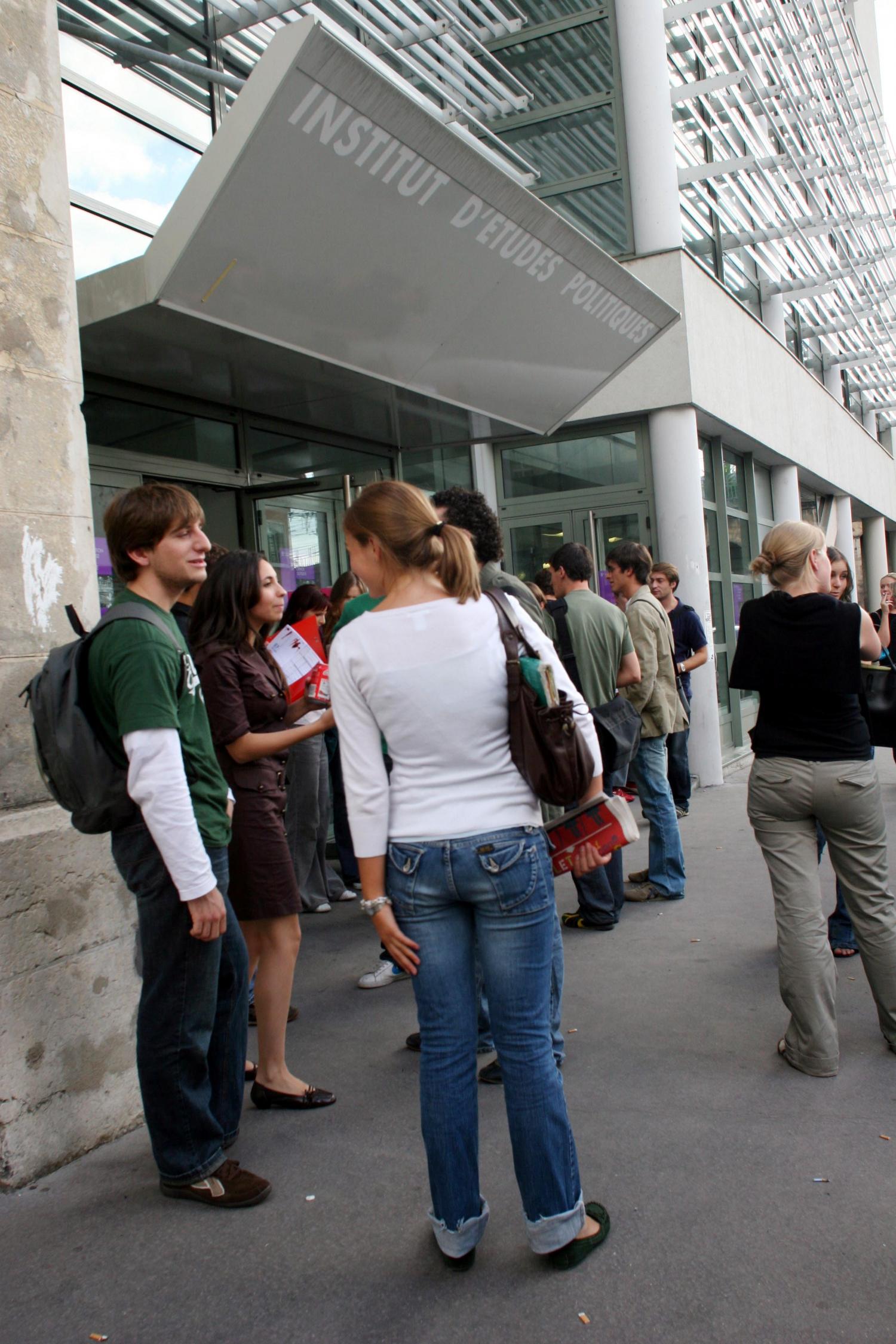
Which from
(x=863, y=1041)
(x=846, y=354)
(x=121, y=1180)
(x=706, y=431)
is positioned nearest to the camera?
(x=121, y=1180)

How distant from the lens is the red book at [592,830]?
8.36ft

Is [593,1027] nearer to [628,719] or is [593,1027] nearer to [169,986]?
[628,719]

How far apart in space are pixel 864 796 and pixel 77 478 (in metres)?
2.82

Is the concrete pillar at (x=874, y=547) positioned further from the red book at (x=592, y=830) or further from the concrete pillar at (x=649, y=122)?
the red book at (x=592, y=830)

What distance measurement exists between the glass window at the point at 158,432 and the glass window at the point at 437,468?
2.12m

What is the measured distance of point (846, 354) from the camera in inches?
770

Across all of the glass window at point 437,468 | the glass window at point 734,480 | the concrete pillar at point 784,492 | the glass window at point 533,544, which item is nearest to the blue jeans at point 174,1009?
the glass window at point 437,468

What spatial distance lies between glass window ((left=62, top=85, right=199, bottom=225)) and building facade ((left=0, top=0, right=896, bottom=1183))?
18 mm

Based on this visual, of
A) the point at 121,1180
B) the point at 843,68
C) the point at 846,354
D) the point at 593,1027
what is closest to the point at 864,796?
the point at 593,1027

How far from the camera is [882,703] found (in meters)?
Answer: 5.36

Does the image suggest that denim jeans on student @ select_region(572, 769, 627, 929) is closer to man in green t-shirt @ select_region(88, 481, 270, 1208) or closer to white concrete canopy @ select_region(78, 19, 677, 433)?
man in green t-shirt @ select_region(88, 481, 270, 1208)

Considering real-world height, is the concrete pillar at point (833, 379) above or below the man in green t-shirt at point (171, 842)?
above

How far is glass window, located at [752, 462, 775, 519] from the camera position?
1330 centimetres

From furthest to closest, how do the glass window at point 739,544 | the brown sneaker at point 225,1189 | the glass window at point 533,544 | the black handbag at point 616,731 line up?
the glass window at point 739,544 → the glass window at point 533,544 → the black handbag at point 616,731 → the brown sneaker at point 225,1189
